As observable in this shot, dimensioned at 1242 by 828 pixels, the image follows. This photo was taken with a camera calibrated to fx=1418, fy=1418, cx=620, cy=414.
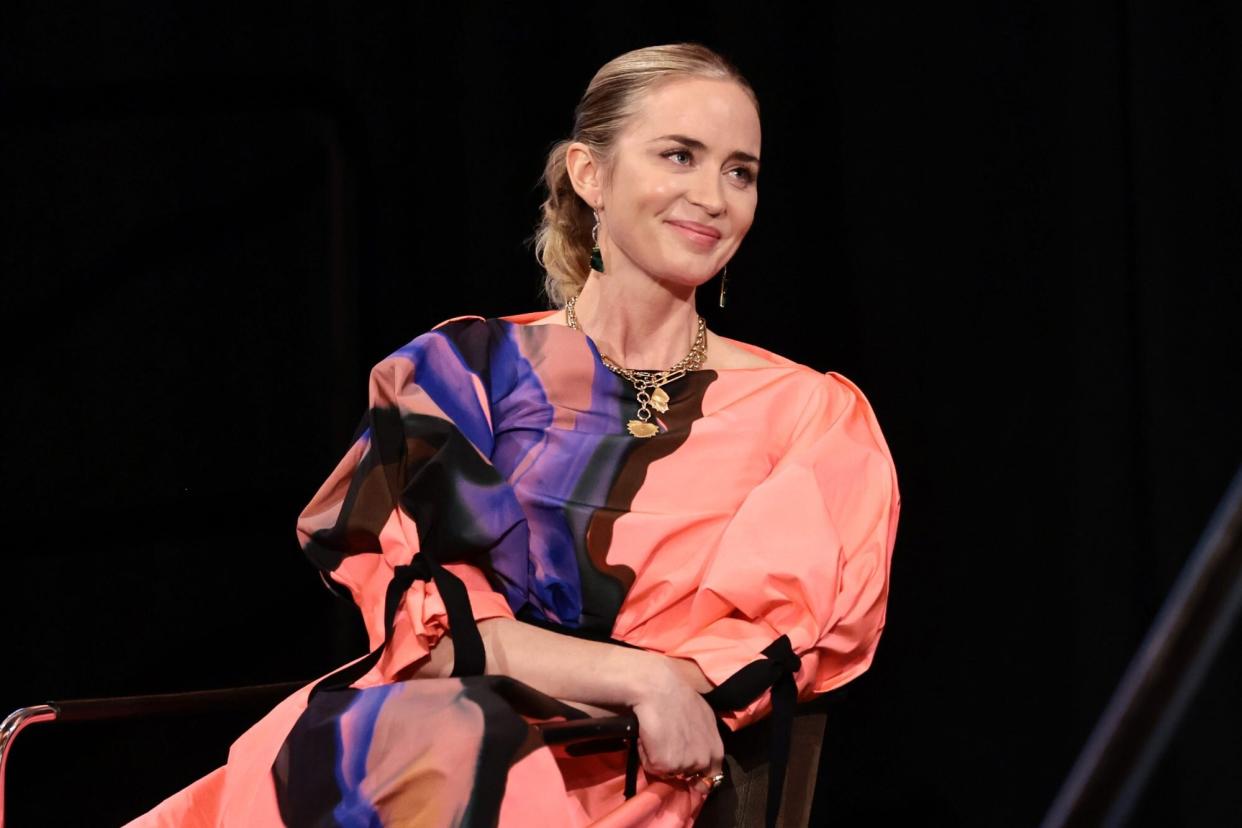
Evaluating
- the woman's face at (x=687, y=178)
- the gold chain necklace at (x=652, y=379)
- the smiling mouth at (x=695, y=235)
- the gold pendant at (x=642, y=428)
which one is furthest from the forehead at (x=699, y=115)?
the gold pendant at (x=642, y=428)

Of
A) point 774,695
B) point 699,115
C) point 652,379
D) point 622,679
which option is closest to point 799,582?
point 774,695

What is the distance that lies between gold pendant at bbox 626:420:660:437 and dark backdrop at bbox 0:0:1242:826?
545mm

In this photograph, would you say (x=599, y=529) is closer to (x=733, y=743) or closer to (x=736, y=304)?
(x=733, y=743)

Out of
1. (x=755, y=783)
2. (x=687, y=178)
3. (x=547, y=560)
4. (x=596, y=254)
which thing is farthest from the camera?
(x=596, y=254)

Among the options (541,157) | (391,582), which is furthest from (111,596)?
(391,582)

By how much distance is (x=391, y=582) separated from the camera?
4.76 ft

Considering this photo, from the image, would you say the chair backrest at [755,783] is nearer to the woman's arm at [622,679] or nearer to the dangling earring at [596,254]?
the woman's arm at [622,679]

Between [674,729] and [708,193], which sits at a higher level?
[708,193]

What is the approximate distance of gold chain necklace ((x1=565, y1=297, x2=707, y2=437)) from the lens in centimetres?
169

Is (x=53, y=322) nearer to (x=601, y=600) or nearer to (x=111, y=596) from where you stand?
(x=111, y=596)

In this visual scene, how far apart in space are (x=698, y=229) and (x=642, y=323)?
5.6 inches

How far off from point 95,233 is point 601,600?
1364mm

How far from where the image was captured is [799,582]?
4.91ft

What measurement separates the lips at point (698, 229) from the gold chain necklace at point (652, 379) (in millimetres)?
139
